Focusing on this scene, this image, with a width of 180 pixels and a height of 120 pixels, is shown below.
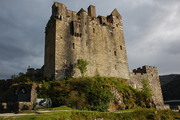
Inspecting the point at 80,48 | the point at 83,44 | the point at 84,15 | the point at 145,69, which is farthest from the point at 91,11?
the point at 145,69

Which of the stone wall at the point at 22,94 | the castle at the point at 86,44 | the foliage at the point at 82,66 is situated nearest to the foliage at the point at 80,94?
the stone wall at the point at 22,94

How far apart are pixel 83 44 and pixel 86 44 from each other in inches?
27.8

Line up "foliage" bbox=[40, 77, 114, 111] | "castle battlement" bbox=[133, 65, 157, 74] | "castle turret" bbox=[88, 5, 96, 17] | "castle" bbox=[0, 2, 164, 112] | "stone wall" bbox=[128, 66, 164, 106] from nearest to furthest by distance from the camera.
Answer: "foliage" bbox=[40, 77, 114, 111], "castle" bbox=[0, 2, 164, 112], "castle turret" bbox=[88, 5, 96, 17], "stone wall" bbox=[128, 66, 164, 106], "castle battlement" bbox=[133, 65, 157, 74]

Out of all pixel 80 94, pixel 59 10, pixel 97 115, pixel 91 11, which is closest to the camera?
pixel 97 115

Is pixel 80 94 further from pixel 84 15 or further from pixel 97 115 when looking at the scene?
pixel 84 15

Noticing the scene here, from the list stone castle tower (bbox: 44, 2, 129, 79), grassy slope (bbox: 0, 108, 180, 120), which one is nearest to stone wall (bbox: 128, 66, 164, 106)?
stone castle tower (bbox: 44, 2, 129, 79)

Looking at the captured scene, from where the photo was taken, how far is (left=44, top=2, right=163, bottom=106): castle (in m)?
27.8

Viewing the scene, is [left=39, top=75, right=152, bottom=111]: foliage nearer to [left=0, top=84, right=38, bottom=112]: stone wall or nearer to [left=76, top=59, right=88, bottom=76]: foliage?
[left=0, top=84, right=38, bottom=112]: stone wall

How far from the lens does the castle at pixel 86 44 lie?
27.8 meters

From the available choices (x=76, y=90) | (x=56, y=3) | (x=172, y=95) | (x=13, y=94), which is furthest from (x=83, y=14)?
(x=172, y=95)

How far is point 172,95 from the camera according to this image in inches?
2457

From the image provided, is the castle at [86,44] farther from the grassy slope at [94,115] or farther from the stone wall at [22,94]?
the grassy slope at [94,115]

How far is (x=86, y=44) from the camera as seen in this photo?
102 feet

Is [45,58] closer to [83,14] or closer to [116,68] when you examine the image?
[83,14]
